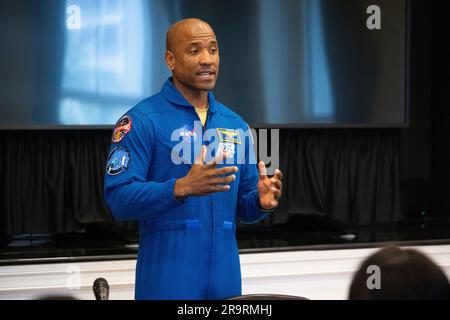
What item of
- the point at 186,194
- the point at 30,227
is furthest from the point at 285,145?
the point at 186,194

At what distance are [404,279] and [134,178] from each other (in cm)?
96

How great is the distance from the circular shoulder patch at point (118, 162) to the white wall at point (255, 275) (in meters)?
1.54

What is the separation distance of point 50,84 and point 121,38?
1.39ft

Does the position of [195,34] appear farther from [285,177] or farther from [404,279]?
[285,177]

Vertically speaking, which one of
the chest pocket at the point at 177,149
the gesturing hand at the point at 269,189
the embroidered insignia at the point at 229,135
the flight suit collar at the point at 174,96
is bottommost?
the gesturing hand at the point at 269,189

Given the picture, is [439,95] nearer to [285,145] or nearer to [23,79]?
[285,145]

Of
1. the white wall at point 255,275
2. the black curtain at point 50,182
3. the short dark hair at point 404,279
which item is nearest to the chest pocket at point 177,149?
the short dark hair at point 404,279

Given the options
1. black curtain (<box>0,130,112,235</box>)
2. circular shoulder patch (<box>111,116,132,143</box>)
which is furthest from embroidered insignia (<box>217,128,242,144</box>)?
black curtain (<box>0,130,112,235</box>)

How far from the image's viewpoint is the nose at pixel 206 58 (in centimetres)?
218

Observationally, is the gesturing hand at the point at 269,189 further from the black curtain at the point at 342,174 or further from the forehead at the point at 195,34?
the black curtain at the point at 342,174

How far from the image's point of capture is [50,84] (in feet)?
13.5

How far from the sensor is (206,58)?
2188mm

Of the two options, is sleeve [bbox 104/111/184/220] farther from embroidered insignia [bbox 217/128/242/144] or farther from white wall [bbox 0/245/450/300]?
white wall [bbox 0/245/450/300]
